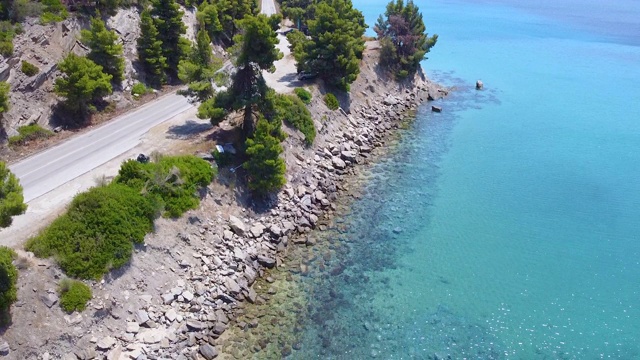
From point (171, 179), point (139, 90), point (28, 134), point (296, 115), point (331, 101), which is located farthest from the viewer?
point (331, 101)

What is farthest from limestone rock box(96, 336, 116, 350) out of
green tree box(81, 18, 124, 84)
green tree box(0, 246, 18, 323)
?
green tree box(81, 18, 124, 84)

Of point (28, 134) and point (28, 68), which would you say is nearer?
point (28, 134)

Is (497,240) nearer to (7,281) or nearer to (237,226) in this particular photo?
(237,226)

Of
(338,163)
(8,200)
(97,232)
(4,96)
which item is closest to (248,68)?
(338,163)

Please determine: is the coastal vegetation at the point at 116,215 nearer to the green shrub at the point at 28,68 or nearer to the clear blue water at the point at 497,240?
the clear blue water at the point at 497,240

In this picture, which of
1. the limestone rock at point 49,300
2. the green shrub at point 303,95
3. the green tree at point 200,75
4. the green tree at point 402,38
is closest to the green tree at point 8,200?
the limestone rock at point 49,300

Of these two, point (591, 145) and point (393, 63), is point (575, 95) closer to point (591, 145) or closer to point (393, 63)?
point (591, 145)

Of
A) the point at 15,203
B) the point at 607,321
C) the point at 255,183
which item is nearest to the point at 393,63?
the point at 255,183
